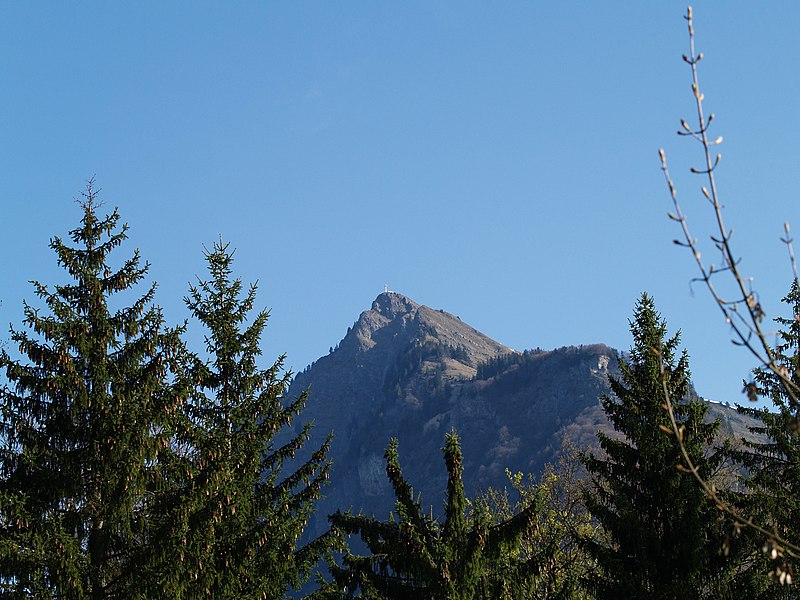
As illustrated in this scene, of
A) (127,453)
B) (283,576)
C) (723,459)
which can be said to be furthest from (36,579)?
(723,459)

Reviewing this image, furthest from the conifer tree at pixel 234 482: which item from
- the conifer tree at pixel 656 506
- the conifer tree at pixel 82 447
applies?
the conifer tree at pixel 656 506

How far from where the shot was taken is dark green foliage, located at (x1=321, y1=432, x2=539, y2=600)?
16625 mm

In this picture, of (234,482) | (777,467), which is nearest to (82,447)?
Result: (234,482)

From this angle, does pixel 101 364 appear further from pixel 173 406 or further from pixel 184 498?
pixel 184 498

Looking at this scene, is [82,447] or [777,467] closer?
[82,447]

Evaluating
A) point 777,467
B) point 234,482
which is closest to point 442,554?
point 234,482

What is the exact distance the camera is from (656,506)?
19891mm

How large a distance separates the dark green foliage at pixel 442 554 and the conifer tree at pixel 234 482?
1.63m

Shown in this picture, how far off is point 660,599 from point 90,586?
414 inches

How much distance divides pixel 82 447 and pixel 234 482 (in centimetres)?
302

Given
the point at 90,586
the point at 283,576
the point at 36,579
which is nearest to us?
the point at 36,579

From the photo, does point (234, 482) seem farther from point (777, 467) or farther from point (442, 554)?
point (777, 467)

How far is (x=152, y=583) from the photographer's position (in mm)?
16328

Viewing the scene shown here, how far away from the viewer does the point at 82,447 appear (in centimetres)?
1753
